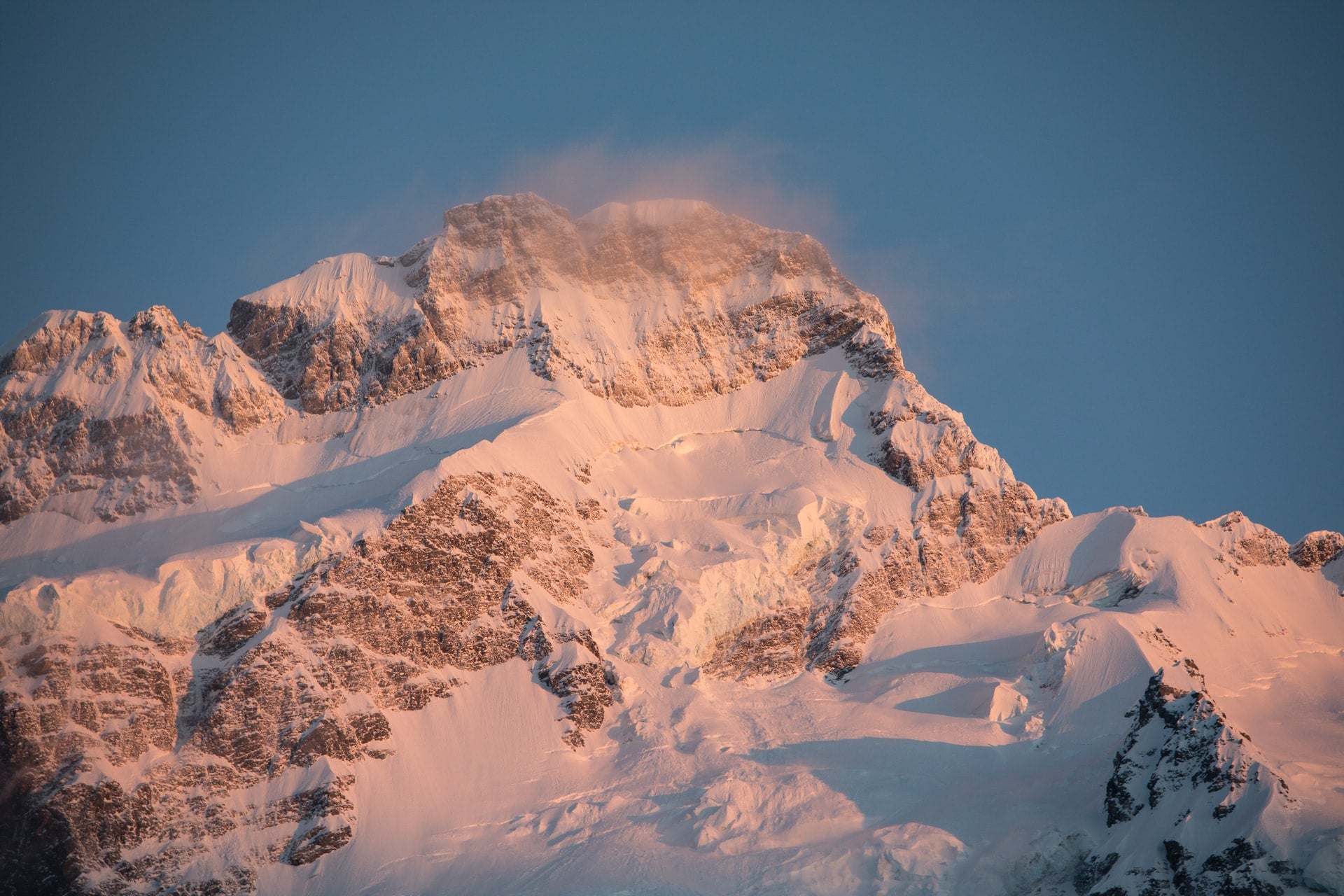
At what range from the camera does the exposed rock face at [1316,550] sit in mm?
171250

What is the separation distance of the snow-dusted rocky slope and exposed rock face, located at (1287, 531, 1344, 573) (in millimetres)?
503

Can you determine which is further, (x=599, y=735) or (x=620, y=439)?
(x=620, y=439)

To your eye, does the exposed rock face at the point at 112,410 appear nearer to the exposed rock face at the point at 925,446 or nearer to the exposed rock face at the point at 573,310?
the exposed rock face at the point at 573,310

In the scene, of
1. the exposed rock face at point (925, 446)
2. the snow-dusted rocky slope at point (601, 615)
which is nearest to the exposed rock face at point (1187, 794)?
the snow-dusted rocky slope at point (601, 615)

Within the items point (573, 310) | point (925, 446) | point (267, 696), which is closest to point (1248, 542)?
point (925, 446)

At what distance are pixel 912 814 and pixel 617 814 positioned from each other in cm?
2734

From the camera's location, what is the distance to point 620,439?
557 feet

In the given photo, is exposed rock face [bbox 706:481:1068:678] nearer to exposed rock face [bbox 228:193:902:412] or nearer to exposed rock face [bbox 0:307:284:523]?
exposed rock face [bbox 228:193:902:412]

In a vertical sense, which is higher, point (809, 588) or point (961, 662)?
point (809, 588)

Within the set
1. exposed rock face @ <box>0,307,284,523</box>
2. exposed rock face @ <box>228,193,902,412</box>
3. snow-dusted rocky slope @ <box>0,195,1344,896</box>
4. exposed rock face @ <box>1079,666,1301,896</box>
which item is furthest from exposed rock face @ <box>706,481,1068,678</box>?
exposed rock face @ <box>0,307,284,523</box>

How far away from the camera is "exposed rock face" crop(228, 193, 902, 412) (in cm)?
17362

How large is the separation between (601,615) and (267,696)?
36535mm

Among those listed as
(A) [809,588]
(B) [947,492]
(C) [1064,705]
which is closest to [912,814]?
(C) [1064,705]

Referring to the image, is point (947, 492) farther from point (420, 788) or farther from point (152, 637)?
point (152, 637)
